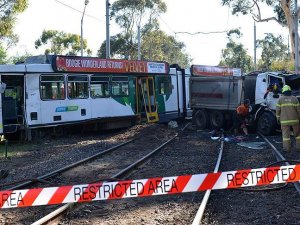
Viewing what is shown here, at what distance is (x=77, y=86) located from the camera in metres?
→ 17.2

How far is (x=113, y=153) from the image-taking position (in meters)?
13.1

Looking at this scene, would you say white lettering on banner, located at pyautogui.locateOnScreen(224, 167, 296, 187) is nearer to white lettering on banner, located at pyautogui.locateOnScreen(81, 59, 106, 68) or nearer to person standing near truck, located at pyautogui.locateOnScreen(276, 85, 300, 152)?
person standing near truck, located at pyautogui.locateOnScreen(276, 85, 300, 152)

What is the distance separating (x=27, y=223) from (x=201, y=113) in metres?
16.6

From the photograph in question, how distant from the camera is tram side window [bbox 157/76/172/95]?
22.0 metres

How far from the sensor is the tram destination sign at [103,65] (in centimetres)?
1645

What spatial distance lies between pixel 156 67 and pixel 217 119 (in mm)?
3819

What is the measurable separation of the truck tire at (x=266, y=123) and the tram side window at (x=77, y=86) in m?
6.76

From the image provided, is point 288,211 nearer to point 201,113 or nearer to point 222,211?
point 222,211

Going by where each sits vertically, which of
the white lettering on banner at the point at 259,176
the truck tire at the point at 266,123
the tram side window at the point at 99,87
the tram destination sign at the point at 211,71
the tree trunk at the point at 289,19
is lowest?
the truck tire at the point at 266,123

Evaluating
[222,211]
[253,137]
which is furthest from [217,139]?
[222,211]

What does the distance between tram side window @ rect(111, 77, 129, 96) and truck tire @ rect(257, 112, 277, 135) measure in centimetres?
586

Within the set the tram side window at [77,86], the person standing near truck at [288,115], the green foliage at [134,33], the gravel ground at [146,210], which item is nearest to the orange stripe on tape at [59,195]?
the gravel ground at [146,210]

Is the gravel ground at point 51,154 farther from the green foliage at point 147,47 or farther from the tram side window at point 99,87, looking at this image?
the green foliage at point 147,47

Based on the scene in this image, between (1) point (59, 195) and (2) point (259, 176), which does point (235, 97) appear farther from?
(1) point (59, 195)
